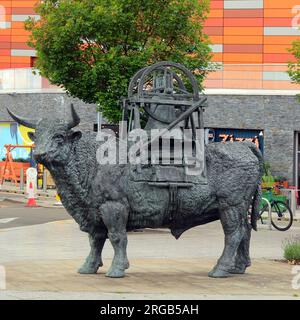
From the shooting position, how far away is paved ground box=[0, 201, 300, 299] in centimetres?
1155

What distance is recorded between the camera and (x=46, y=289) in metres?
11.6

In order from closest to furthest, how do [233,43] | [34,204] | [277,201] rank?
[277,201]
[34,204]
[233,43]

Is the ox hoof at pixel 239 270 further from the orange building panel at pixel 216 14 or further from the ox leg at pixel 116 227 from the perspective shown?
the orange building panel at pixel 216 14

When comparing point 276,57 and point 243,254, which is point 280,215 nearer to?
point 243,254

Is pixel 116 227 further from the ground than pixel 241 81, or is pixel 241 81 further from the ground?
pixel 241 81

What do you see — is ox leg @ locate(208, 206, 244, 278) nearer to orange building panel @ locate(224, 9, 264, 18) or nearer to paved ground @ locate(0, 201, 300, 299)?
paved ground @ locate(0, 201, 300, 299)

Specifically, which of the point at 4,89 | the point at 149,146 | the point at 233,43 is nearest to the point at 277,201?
the point at 149,146

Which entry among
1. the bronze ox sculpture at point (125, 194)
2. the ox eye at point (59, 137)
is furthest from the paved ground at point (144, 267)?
the ox eye at point (59, 137)

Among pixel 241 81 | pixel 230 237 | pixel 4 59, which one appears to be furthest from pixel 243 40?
pixel 230 237

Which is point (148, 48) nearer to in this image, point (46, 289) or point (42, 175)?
point (46, 289)

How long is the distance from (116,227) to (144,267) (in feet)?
6.99

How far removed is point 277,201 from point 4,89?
22.1 meters

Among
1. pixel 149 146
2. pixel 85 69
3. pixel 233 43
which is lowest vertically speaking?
pixel 149 146

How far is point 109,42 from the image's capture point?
23.0m
